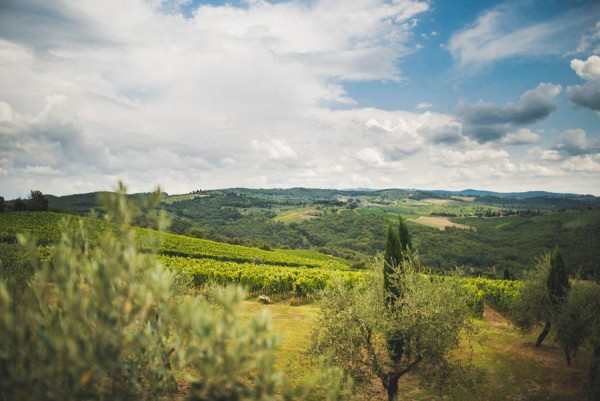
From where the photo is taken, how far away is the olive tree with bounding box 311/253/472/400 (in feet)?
39.9

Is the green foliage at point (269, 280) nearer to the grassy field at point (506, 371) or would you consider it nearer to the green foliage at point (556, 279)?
the grassy field at point (506, 371)

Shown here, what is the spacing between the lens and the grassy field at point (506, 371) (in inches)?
621

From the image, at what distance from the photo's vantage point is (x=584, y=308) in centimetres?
1766

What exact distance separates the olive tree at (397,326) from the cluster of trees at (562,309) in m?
7.00

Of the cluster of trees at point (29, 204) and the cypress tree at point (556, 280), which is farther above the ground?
the cluster of trees at point (29, 204)

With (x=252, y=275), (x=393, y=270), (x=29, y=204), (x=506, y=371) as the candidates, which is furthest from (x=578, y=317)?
(x=29, y=204)

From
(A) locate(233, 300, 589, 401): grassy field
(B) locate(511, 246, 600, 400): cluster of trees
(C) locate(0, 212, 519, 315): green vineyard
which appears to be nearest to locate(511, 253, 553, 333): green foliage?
(B) locate(511, 246, 600, 400): cluster of trees

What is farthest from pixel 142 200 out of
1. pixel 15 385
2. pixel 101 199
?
pixel 15 385

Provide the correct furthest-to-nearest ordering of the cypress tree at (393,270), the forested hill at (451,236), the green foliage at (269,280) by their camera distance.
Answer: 1. the forested hill at (451,236)
2. the green foliage at (269,280)
3. the cypress tree at (393,270)

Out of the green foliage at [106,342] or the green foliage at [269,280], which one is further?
the green foliage at [269,280]

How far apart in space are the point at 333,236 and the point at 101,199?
163195 mm

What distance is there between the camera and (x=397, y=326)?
12.4 metres

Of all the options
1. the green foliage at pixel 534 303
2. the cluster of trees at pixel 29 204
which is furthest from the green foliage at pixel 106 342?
the cluster of trees at pixel 29 204

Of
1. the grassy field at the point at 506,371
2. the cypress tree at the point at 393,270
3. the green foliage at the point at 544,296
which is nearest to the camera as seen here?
the cypress tree at the point at 393,270
